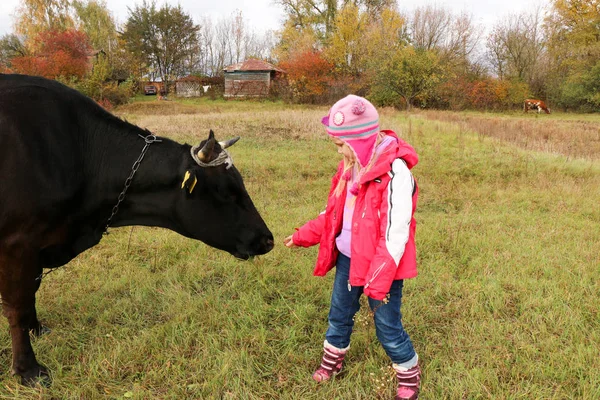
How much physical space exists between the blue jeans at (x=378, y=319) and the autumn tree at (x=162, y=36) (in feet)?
158

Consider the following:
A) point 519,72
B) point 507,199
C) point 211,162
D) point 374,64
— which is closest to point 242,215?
point 211,162

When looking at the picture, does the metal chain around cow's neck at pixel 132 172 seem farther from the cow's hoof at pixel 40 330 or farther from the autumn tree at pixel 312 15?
the autumn tree at pixel 312 15

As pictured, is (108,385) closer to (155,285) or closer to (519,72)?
(155,285)

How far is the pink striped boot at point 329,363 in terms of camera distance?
276 centimetres

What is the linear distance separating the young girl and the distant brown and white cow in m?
38.8

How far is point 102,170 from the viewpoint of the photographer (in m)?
3.02

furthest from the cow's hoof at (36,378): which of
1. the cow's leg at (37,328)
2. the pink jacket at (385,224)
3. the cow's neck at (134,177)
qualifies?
the pink jacket at (385,224)

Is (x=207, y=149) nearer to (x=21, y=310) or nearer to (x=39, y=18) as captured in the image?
(x=21, y=310)

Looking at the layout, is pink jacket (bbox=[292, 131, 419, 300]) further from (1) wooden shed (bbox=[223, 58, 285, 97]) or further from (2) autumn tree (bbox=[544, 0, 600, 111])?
(1) wooden shed (bbox=[223, 58, 285, 97])

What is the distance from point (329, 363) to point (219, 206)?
1.32 metres

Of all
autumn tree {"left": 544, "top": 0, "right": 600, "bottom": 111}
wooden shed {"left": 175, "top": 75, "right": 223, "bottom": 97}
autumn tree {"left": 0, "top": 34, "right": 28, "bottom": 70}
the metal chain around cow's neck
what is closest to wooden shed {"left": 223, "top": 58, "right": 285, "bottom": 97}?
wooden shed {"left": 175, "top": 75, "right": 223, "bottom": 97}

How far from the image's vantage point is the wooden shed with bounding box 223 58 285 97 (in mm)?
42375

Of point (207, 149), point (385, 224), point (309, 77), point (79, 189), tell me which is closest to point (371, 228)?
point (385, 224)

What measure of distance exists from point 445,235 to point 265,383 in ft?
11.1
